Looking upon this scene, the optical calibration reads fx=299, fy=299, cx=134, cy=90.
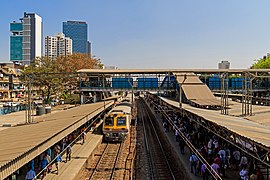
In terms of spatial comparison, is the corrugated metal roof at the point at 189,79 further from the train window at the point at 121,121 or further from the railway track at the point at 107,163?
the railway track at the point at 107,163

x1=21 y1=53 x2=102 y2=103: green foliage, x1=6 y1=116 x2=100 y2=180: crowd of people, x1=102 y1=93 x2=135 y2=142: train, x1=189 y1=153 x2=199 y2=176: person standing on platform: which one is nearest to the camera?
x1=6 y1=116 x2=100 y2=180: crowd of people

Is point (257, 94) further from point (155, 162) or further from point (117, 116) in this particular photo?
point (155, 162)

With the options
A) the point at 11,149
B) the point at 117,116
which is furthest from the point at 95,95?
the point at 11,149

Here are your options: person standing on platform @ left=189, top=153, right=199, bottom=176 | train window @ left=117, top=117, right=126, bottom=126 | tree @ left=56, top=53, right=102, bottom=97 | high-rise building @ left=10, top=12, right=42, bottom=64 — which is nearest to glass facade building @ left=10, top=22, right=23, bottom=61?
high-rise building @ left=10, top=12, right=42, bottom=64

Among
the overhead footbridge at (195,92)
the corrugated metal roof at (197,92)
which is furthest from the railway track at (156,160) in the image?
the corrugated metal roof at (197,92)

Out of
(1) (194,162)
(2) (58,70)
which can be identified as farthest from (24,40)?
(1) (194,162)

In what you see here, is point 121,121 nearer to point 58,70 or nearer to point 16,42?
point 58,70

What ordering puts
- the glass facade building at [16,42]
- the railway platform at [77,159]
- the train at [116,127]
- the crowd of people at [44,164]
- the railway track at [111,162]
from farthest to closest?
1. the glass facade building at [16,42]
2. the train at [116,127]
3. the railway track at [111,162]
4. the railway platform at [77,159]
5. the crowd of people at [44,164]

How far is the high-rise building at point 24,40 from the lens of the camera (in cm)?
18038

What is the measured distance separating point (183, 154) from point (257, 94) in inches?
1311

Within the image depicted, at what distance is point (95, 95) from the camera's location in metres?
41.5

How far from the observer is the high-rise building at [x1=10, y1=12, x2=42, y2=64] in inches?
7101

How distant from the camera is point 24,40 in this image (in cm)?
18388

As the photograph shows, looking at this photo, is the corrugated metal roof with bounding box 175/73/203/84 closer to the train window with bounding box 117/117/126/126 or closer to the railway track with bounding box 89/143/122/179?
the train window with bounding box 117/117/126/126
